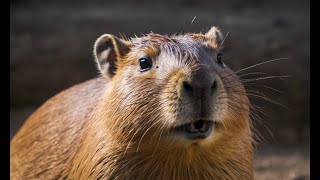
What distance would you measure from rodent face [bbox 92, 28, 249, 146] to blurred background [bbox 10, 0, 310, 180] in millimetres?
2885

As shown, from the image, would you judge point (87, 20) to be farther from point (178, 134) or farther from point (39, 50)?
point (178, 134)

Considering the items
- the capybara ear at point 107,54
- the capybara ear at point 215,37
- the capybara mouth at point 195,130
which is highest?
the capybara ear at point 215,37

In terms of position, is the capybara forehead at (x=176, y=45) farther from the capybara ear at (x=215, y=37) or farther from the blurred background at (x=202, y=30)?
the blurred background at (x=202, y=30)

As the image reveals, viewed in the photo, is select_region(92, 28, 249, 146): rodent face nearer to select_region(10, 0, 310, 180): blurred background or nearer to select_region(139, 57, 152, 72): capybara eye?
select_region(139, 57, 152, 72): capybara eye

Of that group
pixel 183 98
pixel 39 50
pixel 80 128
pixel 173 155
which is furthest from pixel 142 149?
pixel 39 50

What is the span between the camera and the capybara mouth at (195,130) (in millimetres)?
4633

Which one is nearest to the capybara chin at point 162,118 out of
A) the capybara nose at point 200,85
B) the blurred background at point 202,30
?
the capybara nose at point 200,85

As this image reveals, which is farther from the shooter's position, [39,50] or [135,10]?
[135,10]

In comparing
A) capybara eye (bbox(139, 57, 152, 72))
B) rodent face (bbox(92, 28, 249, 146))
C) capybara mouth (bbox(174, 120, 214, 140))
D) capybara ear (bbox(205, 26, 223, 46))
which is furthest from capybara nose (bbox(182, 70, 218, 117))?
capybara ear (bbox(205, 26, 223, 46))

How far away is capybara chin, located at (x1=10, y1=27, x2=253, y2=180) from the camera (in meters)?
4.62

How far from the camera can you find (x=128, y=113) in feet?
16.4

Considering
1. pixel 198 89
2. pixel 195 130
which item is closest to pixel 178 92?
pixel 198 89

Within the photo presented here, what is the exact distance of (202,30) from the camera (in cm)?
861

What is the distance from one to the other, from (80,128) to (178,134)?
4.96 feet
